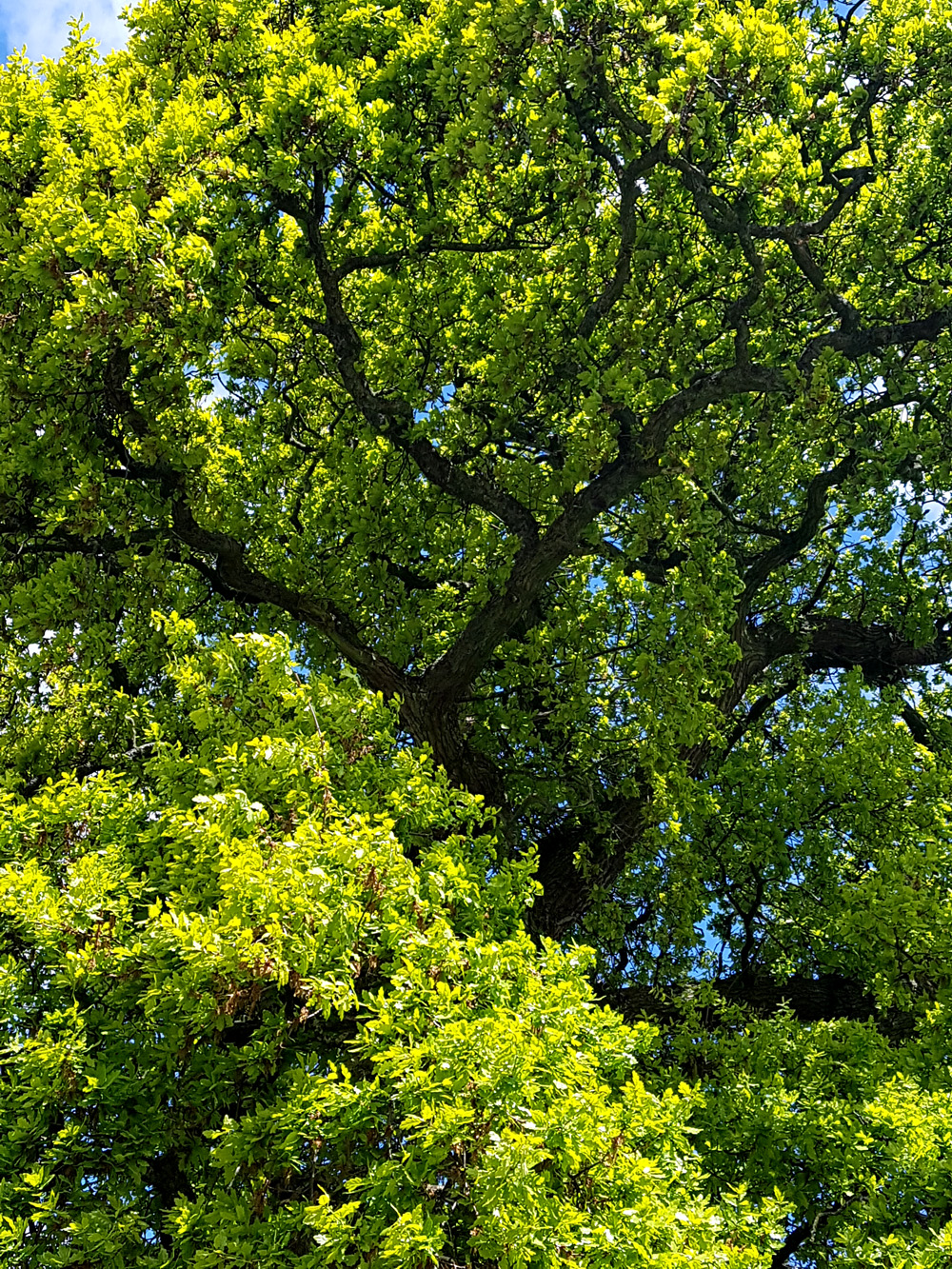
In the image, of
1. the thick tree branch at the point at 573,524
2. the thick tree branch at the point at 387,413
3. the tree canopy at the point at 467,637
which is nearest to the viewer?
the tree canopy at the point at 467,637

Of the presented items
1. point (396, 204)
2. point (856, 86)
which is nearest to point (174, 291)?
point (396, 204)

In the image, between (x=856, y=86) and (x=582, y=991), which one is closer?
(x=582, y=991)

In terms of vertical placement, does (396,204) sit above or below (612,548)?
above

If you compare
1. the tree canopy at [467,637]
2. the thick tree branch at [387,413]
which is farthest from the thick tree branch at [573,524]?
the thick tree branch at [387,413]

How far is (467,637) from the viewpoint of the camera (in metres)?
11.3

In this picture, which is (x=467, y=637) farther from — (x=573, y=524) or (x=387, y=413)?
(x=387, y=413)

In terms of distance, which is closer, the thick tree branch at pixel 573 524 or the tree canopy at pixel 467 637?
the tree canopy at pixel 467 637

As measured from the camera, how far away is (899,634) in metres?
15.1

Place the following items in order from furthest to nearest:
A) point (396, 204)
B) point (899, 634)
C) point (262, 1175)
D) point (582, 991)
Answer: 1. point (899, 634)
2. point (396, 204)
3. point (582, 991)
4. point (262, 1175)

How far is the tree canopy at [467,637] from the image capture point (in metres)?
5.54

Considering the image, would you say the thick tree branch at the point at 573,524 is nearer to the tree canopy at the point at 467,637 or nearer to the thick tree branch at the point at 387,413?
the tree canopy at the point at 467,637

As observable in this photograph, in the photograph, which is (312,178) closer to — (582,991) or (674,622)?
(674,622)

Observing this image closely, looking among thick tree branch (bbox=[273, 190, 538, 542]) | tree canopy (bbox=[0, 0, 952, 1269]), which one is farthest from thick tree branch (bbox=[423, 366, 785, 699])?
thick tree branch (bbox=[273, 190, 538, 542])

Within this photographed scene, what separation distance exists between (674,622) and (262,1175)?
6805mm
